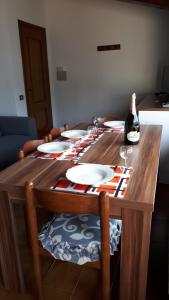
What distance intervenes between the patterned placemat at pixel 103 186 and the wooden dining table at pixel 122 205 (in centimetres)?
3

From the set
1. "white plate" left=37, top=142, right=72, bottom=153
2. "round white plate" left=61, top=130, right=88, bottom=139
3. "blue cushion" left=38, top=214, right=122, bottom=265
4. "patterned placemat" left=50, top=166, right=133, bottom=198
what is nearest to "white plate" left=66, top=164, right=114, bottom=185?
"patterned placemat" left=50, top=166, right=133, bottom=198

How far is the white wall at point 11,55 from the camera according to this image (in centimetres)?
346

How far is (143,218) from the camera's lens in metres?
0.98

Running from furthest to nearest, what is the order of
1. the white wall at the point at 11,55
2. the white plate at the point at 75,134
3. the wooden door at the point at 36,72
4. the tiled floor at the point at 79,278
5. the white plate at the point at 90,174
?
1. the wooden door at the point at 36,72
2. the white wall at the point at 11,55
3. the white plate at the point at 75,134
4. the tiled floor at the point at 79,278
5. the white plate at the point at 90,174

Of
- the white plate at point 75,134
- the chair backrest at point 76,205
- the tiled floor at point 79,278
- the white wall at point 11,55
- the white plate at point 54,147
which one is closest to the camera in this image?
the chair backrest at point 76,205

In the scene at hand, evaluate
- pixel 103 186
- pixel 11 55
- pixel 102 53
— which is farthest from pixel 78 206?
pixel 102 53

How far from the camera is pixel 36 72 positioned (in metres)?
4.30

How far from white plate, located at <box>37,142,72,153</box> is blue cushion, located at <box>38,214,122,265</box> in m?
0.49

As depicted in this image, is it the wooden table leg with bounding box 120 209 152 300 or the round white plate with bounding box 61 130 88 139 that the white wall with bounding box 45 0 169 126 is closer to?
the round white plate with bounding box 61 130 88 139

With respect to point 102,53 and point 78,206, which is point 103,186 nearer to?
point 78,206

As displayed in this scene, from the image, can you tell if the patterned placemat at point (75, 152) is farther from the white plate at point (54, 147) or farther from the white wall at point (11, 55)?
the white wall at point (11, 55)

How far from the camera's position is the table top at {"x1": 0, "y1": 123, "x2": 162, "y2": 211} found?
3.27 feet

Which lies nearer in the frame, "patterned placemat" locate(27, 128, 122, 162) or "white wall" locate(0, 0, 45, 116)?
"patterned placemat" locate(27, 128, 122, 162)

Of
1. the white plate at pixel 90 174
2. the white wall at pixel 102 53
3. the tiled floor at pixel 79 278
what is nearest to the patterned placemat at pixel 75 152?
the white plate at pixel 90 174
